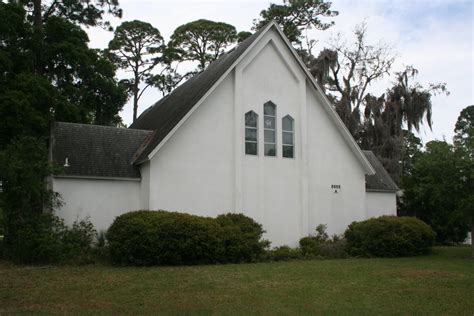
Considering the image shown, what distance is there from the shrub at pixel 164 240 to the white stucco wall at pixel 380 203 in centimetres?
1182

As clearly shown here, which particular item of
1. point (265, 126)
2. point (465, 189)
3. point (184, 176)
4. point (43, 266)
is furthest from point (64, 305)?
point (465, 189)

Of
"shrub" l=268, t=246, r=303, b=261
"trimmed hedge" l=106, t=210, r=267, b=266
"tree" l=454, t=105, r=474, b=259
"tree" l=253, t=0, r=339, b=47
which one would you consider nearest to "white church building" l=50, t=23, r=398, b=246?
"shrub" l=268, t=246, r=303, b=261

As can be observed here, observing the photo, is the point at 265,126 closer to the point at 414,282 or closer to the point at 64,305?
the point at 414,282

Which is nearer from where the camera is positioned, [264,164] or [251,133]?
[264,164]

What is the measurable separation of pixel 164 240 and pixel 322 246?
7.81 meters

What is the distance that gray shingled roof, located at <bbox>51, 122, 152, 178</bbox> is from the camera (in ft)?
70.4

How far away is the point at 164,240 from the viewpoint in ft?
58.2

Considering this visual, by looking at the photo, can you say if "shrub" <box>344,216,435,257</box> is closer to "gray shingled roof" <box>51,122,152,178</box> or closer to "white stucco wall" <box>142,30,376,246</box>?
"white stucco wall" <box>142,30,376,246</box>

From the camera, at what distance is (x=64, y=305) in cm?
1059

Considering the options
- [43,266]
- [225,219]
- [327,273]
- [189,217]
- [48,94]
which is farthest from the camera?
[48,94]

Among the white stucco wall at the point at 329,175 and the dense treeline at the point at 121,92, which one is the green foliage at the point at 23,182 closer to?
the dense treeline at the point at 121,92

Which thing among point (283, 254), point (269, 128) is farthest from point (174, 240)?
point (269, 128)

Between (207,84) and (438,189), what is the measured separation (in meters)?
10.8

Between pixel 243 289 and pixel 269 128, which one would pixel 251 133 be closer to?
pixel 269 128
